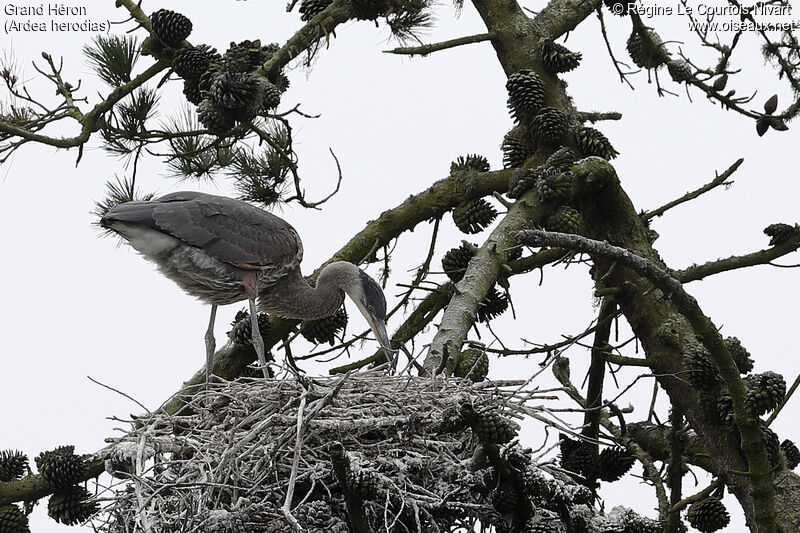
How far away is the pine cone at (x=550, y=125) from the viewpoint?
Answer: 604 centimetres

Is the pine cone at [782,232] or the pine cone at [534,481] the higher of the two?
the pine cone at [782,232]

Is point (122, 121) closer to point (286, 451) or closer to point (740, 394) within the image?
point (286, 451)

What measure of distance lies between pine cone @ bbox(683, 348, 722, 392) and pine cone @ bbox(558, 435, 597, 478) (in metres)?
0.60

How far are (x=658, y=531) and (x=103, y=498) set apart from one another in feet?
6.54

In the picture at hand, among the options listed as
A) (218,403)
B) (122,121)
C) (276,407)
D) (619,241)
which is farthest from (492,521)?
(122,121)

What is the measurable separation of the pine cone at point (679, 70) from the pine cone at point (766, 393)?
2440 millimetres

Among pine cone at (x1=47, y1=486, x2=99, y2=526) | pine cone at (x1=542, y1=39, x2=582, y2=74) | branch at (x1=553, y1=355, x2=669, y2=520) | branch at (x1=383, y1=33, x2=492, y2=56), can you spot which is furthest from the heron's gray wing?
pine cone at (x1=542, y1=39, x2=582, y2=74)

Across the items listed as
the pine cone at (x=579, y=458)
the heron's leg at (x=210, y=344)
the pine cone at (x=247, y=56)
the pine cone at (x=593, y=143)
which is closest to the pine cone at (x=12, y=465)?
the heron's leg at (x=210, y=344)

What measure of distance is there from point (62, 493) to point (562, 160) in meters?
2.94

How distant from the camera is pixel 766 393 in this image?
4.08m

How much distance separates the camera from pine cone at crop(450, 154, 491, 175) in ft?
20.0


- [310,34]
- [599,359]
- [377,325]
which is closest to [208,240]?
[377,325]

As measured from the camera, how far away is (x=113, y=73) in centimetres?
554

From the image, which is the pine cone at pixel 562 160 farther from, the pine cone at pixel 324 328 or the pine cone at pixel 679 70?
the pine cone at pixel 324 328
